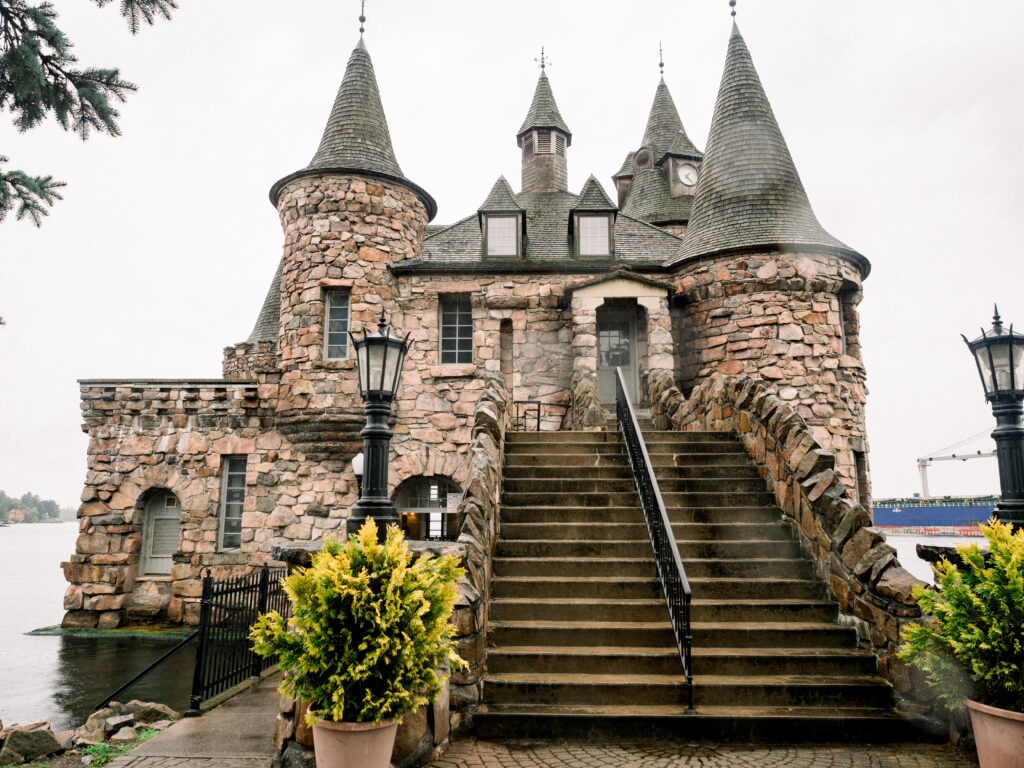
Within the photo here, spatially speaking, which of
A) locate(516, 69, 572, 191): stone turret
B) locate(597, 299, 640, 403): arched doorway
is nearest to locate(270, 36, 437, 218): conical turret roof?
locate(597, 299, 640, 403): arched doorway

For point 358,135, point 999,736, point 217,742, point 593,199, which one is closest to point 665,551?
point 999,736

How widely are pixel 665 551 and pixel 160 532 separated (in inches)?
542

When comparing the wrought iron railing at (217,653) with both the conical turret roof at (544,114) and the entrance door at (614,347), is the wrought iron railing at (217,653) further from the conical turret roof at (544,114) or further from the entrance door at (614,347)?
the conical turret roof at (544,114)

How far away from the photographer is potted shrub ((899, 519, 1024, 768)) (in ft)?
12.1

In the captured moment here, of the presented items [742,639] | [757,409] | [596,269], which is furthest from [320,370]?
[742,639]

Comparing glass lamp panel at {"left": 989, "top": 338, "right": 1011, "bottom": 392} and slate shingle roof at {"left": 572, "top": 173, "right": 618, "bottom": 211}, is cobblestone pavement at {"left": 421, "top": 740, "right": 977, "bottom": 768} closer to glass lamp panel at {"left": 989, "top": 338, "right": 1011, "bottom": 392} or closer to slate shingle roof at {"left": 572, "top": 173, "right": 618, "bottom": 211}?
glass lamp panel at {"left": 989, "top": 338, "right": 1011, "bottom": 392}

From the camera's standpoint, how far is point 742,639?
5.82 m

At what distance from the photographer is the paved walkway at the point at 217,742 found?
477cm

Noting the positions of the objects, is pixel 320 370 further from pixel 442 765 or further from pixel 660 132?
pixel 660 132

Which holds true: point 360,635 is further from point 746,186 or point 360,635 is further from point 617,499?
point 746,186

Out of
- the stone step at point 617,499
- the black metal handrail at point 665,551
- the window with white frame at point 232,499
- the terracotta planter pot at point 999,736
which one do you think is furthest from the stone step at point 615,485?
the window with white frame at point 232,499

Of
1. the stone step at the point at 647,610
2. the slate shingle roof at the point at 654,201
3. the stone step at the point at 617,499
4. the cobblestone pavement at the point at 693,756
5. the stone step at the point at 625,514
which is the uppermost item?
the slate shingle roof at the point at 654,201

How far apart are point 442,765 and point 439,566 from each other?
1575mm

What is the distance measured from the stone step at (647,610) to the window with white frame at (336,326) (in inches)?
373
